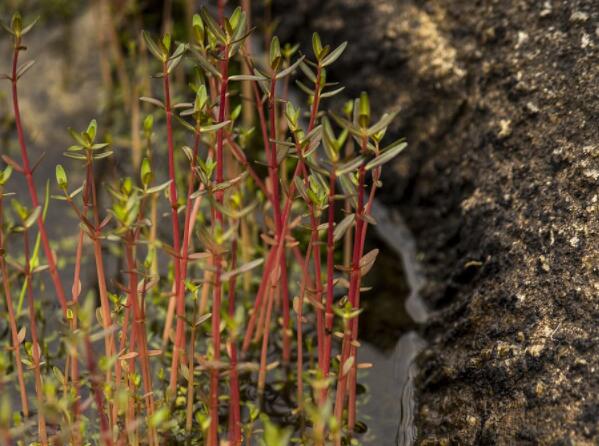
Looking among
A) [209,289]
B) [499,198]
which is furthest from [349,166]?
[209,289]

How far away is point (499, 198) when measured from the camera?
241 centimetres

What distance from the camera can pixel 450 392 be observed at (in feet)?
7.26

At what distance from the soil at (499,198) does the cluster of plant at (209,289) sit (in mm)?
277

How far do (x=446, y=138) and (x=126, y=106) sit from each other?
4.73ft

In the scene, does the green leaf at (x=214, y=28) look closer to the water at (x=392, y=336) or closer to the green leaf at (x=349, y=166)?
the green leaf at (x=349, y=166)

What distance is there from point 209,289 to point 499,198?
0.91m

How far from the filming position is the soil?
1.94 m

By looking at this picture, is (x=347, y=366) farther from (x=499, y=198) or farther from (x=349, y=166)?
(x=499, y=198)

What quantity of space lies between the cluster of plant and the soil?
0.28 meters

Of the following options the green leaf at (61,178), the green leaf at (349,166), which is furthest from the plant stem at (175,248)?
the green leaf at (349,166)

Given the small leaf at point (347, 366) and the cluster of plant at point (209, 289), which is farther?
the small leaf at point (347, 366)

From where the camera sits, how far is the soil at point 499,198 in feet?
6.37

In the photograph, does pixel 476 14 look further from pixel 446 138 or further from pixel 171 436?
pixel 171 436

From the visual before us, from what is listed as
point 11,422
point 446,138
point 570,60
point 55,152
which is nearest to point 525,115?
point 570,60
